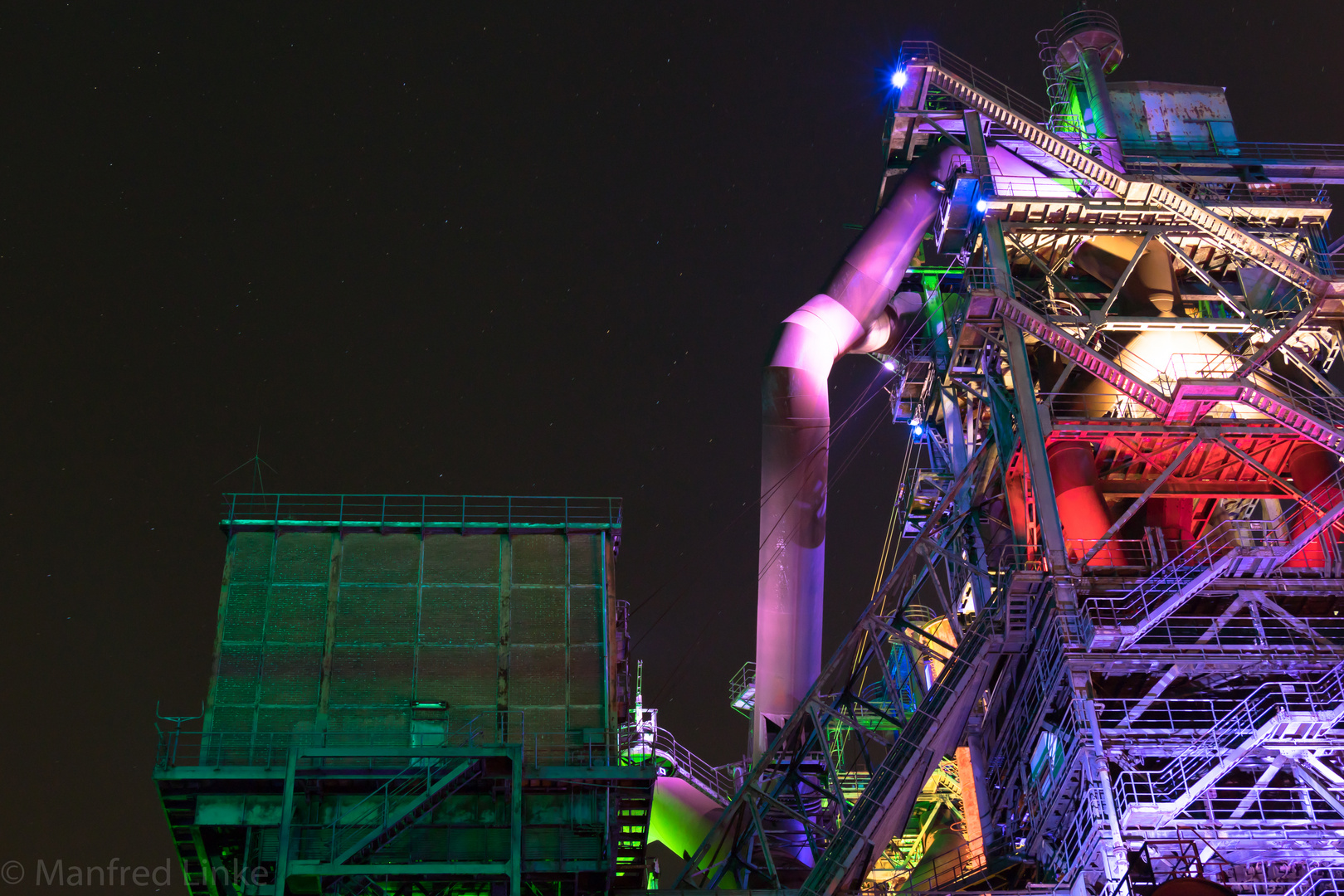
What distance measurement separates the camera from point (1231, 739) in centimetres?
2777

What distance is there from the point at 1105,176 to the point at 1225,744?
1590 cm

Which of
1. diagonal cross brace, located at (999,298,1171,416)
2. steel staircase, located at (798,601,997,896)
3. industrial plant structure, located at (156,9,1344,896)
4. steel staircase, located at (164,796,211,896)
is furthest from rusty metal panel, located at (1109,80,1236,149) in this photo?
steel staircase, located at (164,796,211,896)

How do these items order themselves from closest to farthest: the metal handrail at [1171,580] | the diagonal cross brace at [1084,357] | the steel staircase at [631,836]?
the steel staircase at [631,836] < the metal handrail at [1171,580] < the diagonal cross brace at [1084,357]

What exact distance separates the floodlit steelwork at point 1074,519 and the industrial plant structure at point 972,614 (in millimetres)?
108

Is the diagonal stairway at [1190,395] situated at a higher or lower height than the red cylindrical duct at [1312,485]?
higher

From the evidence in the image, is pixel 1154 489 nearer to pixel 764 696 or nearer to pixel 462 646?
pixel 764 696

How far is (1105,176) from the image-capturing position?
36750 millimetres

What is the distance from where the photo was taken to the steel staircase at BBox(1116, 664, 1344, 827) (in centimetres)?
2648

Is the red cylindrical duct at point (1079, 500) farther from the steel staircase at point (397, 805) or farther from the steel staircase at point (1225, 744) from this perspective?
the steel staircase at point (397, 805)

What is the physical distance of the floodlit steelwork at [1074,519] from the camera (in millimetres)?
27859

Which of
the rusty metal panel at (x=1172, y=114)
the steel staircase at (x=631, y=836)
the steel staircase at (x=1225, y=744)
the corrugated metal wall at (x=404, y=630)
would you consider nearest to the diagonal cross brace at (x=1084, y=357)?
the steel staircase at (x=1225, y=744)

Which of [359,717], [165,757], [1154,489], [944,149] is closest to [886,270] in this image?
[944,149]

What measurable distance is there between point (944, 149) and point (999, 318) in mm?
7757

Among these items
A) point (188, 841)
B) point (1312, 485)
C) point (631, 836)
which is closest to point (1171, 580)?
point (1312, 485)
